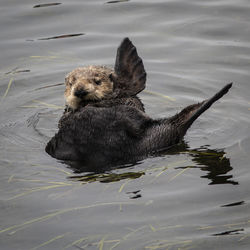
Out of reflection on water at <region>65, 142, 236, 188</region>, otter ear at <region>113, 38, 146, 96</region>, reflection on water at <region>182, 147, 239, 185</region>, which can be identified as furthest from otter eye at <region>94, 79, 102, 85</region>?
reflection on water at <region>182, 147, 239, 185</region>

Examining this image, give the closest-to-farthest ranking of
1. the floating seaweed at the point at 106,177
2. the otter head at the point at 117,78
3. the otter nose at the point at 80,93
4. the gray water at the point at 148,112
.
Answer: the gray water at the point at 148,112 → the floating seaweed at the point at 106,177 → the otter nose at the point at 80,93 → the otter head at the point at 117,78

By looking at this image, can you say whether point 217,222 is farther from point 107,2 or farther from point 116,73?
point 107,2

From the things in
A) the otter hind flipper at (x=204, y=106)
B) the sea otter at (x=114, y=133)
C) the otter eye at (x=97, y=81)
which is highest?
the otter eye at (x=97, y=81)

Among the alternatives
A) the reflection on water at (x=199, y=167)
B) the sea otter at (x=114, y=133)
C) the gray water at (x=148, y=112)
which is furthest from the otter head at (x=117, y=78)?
the reflection on water at (x=199, y=167)

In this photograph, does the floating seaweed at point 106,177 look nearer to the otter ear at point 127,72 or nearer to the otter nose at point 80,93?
the otter nose at point 80,93

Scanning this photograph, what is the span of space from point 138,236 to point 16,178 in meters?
1.52

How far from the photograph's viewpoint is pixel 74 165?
5293 millimetres

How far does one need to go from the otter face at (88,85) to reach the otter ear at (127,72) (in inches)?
4.5

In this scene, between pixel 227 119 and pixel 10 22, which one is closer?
pixel 227 119

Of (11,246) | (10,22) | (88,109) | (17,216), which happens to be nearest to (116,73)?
(88,109)

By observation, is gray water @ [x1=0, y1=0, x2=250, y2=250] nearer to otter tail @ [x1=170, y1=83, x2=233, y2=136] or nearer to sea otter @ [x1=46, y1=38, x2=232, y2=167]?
sea otter @ [x1=46, y1=38, x2=232, y2=167]

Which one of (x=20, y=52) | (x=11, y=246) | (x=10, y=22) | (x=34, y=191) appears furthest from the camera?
(x=10, y=22)

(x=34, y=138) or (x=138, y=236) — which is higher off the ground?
(x=34, y=138)

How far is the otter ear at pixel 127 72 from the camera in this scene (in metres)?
6.15
